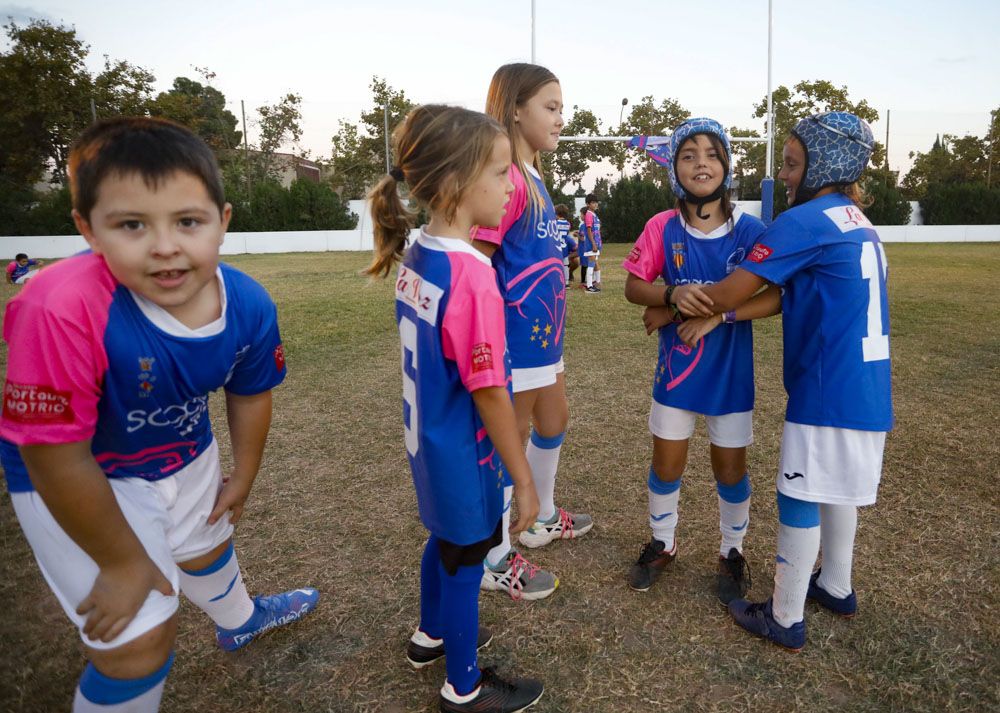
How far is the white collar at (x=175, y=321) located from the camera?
150cm

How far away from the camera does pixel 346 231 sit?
1167 inches

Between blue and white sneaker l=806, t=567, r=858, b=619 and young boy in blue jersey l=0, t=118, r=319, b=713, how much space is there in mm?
2267

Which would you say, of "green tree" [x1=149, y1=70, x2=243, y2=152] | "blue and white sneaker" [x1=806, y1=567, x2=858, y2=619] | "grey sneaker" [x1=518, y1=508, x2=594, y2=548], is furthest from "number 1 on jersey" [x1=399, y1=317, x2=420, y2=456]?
"green tree" [x1=149, y1=70, x2=243, y2=152]

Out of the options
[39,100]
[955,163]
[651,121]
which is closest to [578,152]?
[651,121]

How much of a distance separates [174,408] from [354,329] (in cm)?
733

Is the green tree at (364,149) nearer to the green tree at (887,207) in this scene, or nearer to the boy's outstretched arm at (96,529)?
the green tree at (887,207)

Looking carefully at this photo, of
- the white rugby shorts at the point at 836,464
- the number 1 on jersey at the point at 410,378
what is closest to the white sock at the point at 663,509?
the white rugby shorts at the point at 836,464

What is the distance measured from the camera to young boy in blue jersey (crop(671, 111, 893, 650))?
85.0 inches

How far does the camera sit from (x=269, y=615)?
250cm

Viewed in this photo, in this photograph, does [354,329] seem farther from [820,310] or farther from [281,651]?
[820,310]

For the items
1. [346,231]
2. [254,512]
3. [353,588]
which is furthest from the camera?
[346,231]

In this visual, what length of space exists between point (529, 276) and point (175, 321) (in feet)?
4.77

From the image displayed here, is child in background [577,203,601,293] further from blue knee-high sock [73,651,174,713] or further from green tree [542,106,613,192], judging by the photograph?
green tree [542,106,613,192]

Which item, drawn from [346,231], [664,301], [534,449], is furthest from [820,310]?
→ [346,231]
